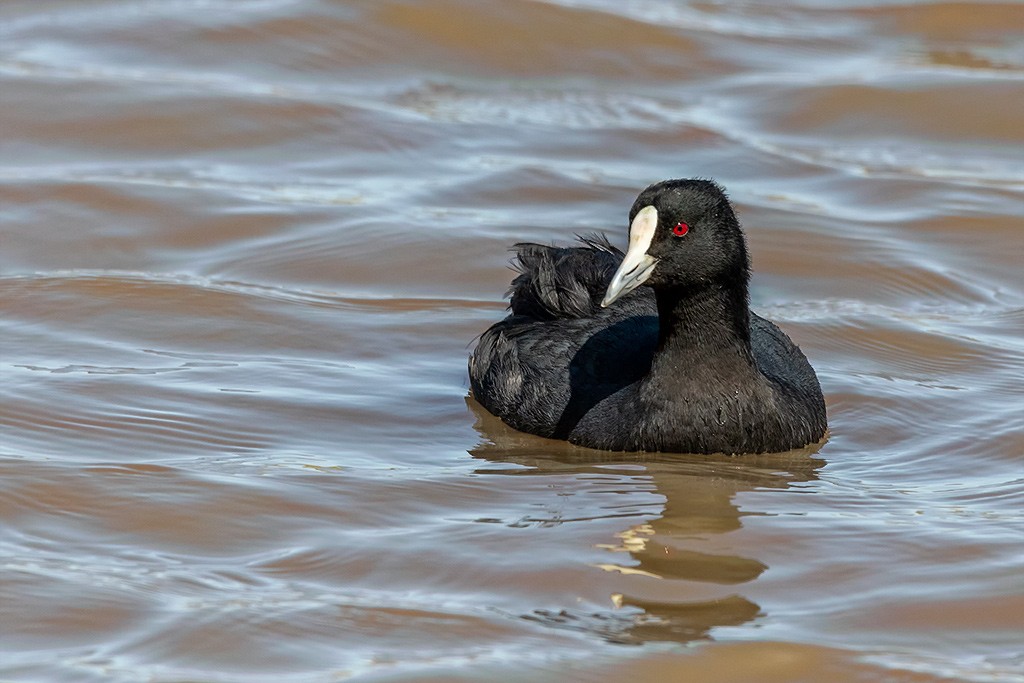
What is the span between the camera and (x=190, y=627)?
5020mm

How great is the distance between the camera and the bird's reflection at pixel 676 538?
5.10 m

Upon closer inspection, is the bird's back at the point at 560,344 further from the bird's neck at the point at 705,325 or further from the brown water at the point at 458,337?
the bird's neck at the point at 705,325

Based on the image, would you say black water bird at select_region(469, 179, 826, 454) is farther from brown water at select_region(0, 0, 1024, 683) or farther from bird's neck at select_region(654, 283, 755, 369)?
brown water at select_region(0, 0, 1024, 683)

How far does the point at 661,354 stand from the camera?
692 cm

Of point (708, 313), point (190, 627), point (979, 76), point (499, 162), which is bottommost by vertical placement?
point (190, 627)

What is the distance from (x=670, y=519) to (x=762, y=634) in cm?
110

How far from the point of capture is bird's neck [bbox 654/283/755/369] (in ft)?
22.3

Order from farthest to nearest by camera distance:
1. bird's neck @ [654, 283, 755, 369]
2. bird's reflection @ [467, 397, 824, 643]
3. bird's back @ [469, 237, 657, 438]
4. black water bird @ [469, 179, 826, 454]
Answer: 1. bird's back @ [469, 237, 657, 438]
2. bird's neck @ [654, 283, 755, 369]
3. black water bird @ [469, 179, 826, 454]
4. bird's reflection @ [467, 397, 824, 643]

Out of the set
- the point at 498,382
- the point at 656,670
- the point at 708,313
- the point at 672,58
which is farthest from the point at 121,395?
the point at 672,58

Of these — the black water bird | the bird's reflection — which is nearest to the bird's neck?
the black water bird

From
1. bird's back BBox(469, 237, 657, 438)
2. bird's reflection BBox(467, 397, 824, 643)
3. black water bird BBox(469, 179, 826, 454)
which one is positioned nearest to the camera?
bird's reflection BBox(467, 397, 824, 643)

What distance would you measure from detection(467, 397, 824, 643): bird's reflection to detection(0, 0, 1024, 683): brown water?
2cm

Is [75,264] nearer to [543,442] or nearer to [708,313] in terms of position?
[543,442]

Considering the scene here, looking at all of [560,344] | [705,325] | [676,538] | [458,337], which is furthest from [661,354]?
[458,337]
